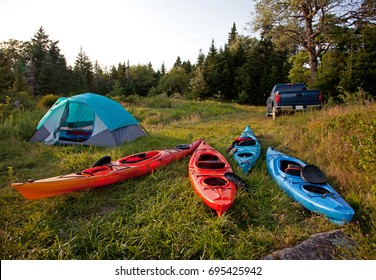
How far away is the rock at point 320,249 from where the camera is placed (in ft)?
7.52

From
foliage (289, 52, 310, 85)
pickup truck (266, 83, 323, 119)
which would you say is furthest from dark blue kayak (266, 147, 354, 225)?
foliage (289, 52, 310, 85)

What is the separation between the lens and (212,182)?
12.3 feet

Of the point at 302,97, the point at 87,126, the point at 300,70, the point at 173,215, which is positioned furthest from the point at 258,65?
the point at 173,215

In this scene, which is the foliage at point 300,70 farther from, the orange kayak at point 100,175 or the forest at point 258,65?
the orange kayak at point 100,175

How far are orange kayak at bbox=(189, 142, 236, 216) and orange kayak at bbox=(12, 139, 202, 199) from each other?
619 millimetres

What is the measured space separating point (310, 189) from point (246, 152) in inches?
69.0

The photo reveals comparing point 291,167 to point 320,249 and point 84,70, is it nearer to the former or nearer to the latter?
point 320,249

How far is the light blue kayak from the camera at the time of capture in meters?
4.56

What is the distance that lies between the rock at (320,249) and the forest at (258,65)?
716cm

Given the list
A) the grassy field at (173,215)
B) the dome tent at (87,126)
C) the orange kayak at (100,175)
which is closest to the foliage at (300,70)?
the grassy field at (173,215)

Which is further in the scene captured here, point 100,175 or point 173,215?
point 100,175

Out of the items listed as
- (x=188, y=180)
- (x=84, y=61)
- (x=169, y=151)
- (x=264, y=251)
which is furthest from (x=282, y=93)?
(x=84, y=61)
